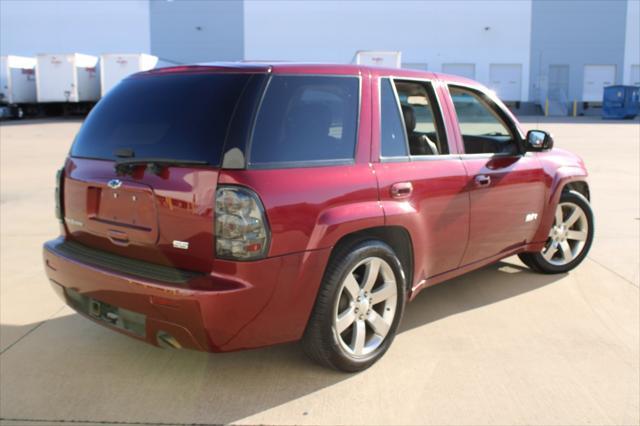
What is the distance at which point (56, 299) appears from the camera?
15.5 ft

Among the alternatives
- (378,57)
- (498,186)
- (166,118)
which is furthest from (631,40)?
(166,118)

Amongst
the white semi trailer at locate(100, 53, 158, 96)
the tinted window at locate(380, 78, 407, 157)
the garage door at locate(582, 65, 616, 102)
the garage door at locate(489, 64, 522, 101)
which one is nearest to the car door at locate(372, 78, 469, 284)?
the tinted window at locate(380, 78, 407, 157)

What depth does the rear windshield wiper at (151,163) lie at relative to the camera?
2949mm

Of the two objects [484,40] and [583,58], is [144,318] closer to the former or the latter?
[484,40]

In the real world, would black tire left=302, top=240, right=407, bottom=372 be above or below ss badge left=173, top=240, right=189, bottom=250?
below

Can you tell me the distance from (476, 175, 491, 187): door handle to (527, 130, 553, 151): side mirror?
0.71 metres

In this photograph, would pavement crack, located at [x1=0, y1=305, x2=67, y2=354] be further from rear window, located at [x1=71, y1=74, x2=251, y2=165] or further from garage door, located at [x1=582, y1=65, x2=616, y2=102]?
garage door, located at [x1=582, y1=65, x2=616, y2=102]

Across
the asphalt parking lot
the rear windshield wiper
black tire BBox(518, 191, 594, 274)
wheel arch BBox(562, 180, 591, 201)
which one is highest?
the rear windshield wiper

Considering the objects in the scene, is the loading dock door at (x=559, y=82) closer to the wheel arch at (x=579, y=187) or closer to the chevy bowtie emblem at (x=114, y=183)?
the wheel arch at (x=579, y=187)

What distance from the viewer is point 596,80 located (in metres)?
45.4

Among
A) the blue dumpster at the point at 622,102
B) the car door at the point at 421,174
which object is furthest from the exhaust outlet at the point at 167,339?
the blue dumpster at the point at 622,102

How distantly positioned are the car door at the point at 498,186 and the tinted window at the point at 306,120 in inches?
43.6

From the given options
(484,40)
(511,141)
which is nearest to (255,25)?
(484,40)

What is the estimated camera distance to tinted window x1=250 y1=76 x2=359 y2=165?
3.01m
